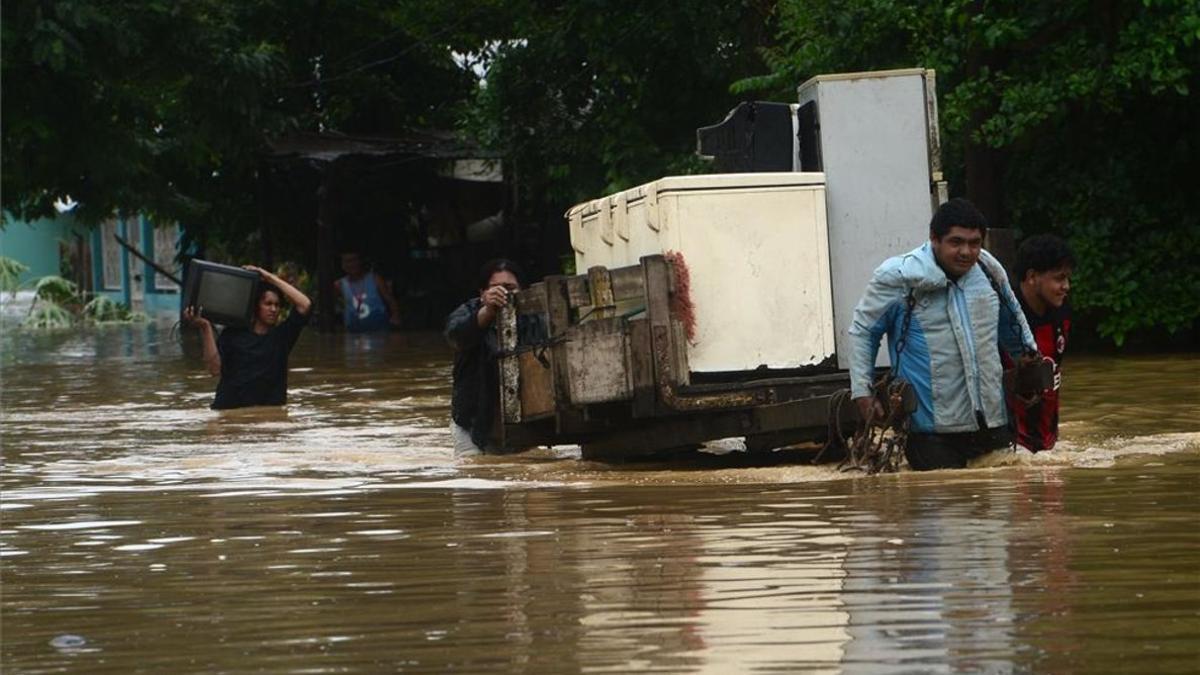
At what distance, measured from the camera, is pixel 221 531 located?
894 cm

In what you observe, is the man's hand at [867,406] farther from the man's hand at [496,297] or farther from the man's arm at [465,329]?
the man's arm at [465,329]

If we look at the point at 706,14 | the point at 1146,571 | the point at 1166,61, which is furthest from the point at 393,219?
the point at 1146,571

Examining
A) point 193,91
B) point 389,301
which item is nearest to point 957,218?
point 193,91

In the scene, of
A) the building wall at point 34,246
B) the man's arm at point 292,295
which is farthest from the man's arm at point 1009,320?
the building wall at point 34,246

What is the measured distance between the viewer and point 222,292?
15.3 meters

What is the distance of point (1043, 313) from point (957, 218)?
2.87 ft

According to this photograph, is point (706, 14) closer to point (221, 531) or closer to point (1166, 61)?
point (1166, 61)

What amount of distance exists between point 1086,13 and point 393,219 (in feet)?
56.7

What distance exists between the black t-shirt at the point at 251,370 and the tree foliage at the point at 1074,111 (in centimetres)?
571

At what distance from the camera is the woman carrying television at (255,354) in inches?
612

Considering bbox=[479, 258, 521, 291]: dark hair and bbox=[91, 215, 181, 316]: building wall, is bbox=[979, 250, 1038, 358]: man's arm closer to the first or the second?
bbox=[479, 258, 521, 291]: dark hair

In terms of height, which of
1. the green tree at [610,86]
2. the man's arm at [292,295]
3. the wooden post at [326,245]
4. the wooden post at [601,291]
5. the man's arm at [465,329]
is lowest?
the man's arm at [465,329]

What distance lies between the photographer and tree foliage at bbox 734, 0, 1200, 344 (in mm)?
17703

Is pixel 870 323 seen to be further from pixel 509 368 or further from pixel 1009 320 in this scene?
pixel 509 368
